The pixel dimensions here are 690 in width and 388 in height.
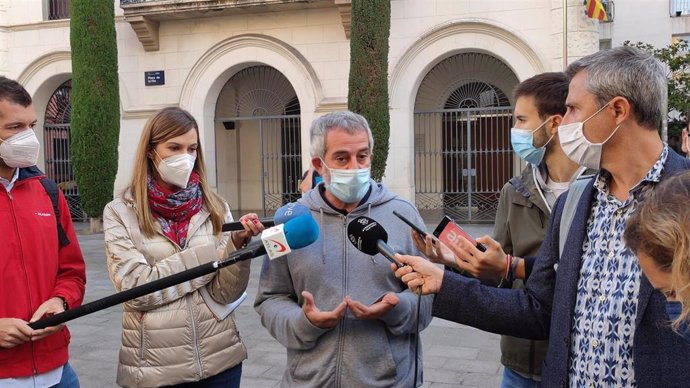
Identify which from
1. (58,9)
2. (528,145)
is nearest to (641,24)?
(58,9)

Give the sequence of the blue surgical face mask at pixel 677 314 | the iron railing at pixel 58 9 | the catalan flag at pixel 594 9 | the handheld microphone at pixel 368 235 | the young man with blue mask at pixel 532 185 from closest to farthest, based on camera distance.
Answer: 1. the blue surgical face mask at pixel 677 314
2. the handheld microphone at pixel 368 235
3. the young man with blue mask at pixel 532 185
4. the catalan flag at pixel 594 9
5. the iron railing at pixel 58 9

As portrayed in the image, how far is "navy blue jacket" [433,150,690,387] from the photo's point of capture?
166 centimetres

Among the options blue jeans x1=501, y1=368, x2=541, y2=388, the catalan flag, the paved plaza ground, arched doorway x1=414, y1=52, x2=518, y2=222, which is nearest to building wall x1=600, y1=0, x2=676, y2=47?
arched doorway x1=414, y1=52, x2=518, y2=222

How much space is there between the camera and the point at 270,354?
233 inches

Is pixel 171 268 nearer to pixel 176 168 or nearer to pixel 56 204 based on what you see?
pixel 176 168

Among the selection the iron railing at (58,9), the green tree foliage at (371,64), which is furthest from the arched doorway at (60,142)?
the green tree foliage at (371,64)

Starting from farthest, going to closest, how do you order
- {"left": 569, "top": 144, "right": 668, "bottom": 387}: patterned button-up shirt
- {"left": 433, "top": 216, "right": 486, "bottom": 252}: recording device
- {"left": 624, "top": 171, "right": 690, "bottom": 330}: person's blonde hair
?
1. {"left": 433, "top": 216, "right": 486, "bottom": 252}: recording device
2. {"left": 569, "top": 144, "right": 668, "bottom": 387}: patterned button-up shirt
3. {"left": 624, "top": 171, "right": 690, "bottom": 330}: person's blonde hair

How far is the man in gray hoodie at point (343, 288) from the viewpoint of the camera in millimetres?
2361

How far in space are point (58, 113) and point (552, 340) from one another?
17.5 metres

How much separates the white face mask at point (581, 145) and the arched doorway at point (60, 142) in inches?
660

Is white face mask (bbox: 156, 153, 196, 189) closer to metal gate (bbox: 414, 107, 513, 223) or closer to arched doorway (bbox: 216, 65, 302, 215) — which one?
metal gate (bbox: 414, 107, 513, 223)

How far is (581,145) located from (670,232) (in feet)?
2.19

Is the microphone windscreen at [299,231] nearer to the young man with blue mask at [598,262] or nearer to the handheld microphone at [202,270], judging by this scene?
the handheld microphone at [202,270]

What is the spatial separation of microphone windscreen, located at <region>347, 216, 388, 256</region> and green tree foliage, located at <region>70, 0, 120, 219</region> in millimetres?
13119
